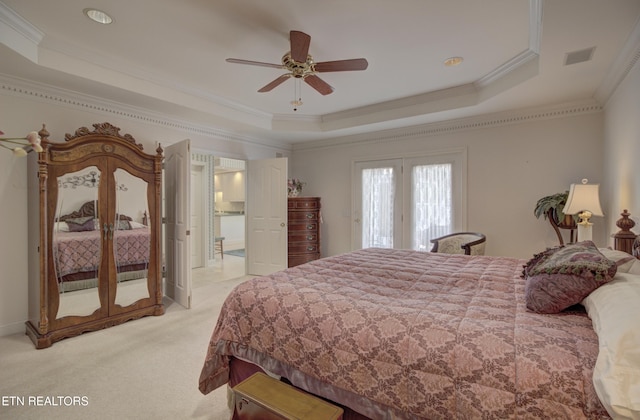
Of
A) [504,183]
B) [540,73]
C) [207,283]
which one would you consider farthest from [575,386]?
[207,283]

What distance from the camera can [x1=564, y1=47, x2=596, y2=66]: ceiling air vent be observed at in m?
2.38

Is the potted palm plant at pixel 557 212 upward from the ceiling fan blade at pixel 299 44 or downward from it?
downward

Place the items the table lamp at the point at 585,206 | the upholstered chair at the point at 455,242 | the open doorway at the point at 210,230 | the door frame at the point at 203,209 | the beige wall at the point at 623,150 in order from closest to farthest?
the beige wall at the point at 623,150, the table lamp at the point at 585,206, the upholstered chair at the point at 455,242, the open doorway at the point at 210,230, the door frame at the point at 203,209

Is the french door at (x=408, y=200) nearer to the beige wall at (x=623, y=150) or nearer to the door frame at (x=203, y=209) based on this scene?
the beige wall at (x=623, y=150)

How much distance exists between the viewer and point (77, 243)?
9.71 feet

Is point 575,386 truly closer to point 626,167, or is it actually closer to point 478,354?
point 478,354

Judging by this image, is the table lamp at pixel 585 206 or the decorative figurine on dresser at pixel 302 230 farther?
the decorative figurine on dresser at pixel 302 230

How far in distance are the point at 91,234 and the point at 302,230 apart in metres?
3.03

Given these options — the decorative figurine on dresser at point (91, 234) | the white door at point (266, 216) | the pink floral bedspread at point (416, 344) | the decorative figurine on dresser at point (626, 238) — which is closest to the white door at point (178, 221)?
the decorative figurine on dresser at point (91, 234)

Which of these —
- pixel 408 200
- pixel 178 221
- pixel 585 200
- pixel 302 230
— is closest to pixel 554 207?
pixel 585 200

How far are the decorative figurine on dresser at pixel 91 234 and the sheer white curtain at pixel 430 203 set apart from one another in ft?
12.1

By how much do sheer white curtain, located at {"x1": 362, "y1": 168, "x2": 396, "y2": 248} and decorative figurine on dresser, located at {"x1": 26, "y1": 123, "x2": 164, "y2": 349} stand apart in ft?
10.7

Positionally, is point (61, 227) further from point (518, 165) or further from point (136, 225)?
point (518, 165)

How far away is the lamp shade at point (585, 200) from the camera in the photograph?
2818mm
